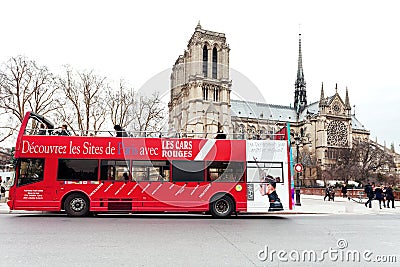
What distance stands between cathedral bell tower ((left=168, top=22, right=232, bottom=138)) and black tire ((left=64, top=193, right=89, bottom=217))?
193ft

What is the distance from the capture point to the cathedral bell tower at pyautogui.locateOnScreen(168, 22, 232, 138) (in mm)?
75938

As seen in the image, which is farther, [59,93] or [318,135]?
[318,135]

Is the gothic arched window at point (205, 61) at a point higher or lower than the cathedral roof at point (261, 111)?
higher

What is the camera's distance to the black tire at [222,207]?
Result: 15539mm

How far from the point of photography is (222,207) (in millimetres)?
15648

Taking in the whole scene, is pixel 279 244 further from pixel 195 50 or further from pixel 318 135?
pixel 318 135

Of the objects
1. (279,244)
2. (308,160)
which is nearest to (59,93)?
(279,244)

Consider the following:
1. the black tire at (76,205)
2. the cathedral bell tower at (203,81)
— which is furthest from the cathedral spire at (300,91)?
the black tire at (76,205)

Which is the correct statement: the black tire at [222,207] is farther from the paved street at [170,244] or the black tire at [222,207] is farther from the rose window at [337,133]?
the rose window at [337,133]

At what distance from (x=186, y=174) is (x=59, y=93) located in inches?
770

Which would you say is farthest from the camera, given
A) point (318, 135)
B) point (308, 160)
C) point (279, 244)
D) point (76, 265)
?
point (318, 135)

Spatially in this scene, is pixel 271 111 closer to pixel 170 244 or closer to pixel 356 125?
pixel 356 125

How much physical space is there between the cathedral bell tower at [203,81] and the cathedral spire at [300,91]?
142 ft

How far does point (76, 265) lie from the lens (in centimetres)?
632
